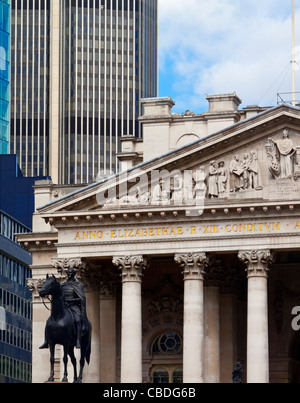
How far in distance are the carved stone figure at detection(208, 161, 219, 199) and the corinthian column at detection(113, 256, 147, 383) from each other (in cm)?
532

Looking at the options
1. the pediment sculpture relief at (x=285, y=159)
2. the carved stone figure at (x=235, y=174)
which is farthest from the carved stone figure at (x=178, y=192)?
the pediment sculpture relief at (x=285, y=159)

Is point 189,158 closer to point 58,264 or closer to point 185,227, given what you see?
point 185,227

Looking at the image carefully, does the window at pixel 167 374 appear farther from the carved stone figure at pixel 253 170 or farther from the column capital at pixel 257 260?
the carved stone figure at pixel 253 170

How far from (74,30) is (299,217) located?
12174 cm

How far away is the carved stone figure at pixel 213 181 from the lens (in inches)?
3051

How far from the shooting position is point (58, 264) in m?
80.0

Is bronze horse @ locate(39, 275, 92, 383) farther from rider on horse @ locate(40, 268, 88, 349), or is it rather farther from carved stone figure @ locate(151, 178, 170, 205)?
carved stone figure @ locate(151, 178, 170, 205)

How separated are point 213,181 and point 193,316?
733 cm

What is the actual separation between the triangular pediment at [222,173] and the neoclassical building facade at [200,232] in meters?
0.05

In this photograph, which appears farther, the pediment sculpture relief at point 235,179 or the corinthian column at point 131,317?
the corinthian column at point 131,317

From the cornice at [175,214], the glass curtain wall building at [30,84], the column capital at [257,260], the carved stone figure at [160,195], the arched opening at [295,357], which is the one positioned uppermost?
the glass curtain wall building at [30,84]

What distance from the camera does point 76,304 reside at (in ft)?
203
